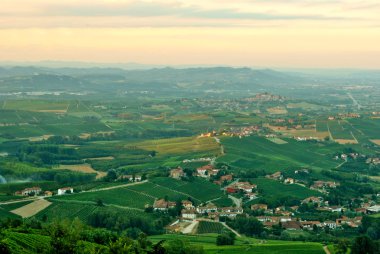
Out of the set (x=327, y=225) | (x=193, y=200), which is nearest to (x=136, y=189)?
(x=193, y=200)

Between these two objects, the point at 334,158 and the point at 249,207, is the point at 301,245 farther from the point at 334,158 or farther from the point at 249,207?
the point at 334,158

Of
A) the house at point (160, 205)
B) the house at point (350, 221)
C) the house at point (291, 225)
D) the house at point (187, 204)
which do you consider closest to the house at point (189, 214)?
the house at point (187, 204)

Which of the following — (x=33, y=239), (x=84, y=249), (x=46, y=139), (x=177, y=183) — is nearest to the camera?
(x=84, y=249)

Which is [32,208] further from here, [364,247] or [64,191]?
[364,247]

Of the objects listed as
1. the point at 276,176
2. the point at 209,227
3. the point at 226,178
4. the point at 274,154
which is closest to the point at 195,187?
the point at 226,178

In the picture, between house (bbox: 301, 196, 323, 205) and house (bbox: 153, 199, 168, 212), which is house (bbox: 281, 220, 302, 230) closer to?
house (bbox: 301, 196, 323, 205)

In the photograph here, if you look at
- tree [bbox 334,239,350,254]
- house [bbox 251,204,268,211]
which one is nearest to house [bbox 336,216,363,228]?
house [bbox 251,204,268,211]
